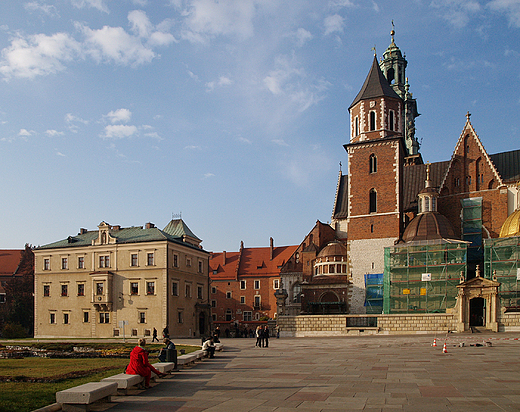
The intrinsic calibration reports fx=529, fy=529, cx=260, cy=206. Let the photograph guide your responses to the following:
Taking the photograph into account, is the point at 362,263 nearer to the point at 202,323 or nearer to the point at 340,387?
the point at 202,323

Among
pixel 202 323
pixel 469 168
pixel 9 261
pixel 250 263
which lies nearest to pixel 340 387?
pixel 202 323

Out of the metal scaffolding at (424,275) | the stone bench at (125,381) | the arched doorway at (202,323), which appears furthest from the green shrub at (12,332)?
the stone bench at (125,381)

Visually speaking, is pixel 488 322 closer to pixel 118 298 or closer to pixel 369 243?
pixel 369 243

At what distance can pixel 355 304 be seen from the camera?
5072cm

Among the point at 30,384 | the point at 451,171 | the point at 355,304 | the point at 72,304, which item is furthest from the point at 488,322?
the point at 72,304

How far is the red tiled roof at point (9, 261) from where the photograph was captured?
72188mm

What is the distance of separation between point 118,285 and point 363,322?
24199mm

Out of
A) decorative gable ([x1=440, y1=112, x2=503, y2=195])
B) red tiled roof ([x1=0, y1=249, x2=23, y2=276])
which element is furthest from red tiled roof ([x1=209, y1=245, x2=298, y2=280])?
decorative gable ([x1=440, y1=112, x2=503, y2=195])

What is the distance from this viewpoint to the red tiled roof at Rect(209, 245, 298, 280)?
3068 inches

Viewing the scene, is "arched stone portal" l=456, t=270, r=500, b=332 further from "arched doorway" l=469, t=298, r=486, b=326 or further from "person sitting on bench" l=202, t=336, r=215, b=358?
"person sitting on bench" l=202, t=336, r=215, b=358

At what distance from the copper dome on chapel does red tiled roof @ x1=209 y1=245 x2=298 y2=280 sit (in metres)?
30.3

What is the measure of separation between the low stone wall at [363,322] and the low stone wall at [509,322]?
3.05m

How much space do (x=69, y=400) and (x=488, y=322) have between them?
33.9 m

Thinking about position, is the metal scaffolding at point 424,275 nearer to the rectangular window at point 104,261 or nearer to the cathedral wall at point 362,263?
the cathedral wall at point 362,263
